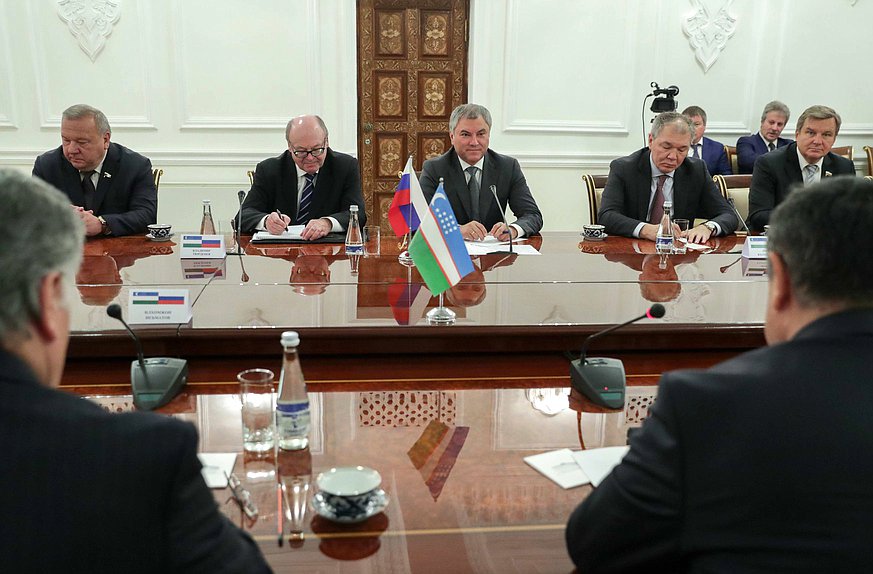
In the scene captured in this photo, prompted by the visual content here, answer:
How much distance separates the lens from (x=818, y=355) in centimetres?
85

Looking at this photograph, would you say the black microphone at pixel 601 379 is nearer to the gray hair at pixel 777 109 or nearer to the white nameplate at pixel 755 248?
the white nameplate at pixel 755 248

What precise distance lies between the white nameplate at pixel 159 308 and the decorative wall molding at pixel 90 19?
3.65m

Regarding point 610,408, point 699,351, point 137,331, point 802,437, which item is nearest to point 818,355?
point 802,437

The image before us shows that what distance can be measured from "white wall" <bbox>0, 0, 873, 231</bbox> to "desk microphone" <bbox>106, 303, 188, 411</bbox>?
12.1 feet

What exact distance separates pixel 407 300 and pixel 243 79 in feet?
11.0

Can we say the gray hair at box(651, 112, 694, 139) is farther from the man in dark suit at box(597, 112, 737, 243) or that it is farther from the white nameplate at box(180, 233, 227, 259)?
the white nameplate at box(180, 233, 227, 259)

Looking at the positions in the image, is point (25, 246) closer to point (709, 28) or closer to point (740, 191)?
point (740, 191)

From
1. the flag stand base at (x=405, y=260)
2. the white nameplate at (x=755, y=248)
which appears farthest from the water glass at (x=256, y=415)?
the white nameplate at (x=755, y=248)

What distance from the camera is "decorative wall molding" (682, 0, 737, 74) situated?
16.9 feet

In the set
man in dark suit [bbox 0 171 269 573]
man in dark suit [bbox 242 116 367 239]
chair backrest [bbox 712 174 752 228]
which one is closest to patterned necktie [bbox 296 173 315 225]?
man in dark suit [bbox 242 116 367 239]

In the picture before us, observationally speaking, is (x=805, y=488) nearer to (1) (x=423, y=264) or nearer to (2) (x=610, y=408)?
(2) (x=610, y=408)

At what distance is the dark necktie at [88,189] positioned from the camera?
3367mm

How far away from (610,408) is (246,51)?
413 cm

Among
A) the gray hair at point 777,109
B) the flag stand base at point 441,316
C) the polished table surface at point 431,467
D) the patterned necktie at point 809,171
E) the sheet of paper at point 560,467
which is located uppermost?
the gray hair at point 777,109
